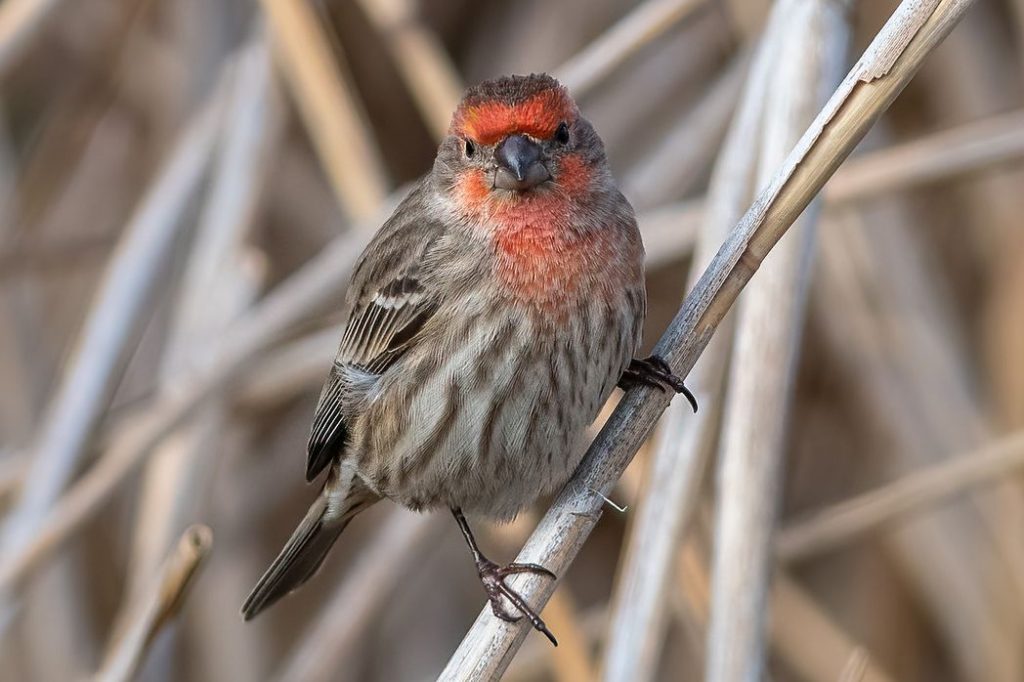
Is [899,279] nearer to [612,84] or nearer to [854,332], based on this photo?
[854,332]

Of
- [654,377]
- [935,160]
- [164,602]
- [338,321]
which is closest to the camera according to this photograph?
[164,602]

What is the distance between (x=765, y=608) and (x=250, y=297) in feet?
5.62

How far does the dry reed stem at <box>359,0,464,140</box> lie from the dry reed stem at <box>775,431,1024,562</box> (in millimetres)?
1478

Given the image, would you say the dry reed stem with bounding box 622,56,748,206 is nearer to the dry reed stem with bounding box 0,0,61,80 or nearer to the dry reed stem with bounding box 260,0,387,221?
the dry reed stem with bounding box 260,0,387,221

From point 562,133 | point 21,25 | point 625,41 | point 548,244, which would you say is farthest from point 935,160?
point 21,25

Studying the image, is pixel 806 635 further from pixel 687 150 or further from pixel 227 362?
pixel 227 362

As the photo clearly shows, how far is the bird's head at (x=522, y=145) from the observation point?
2719 mm

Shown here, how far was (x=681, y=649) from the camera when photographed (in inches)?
164

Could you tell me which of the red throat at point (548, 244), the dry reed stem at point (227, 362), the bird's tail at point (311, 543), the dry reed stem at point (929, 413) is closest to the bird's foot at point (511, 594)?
the red throat at point (548, 244)

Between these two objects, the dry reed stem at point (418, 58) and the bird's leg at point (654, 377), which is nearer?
the bird's leg at point (654, 377)

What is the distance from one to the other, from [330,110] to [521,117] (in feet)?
3.03

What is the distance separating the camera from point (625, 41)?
3283 mm

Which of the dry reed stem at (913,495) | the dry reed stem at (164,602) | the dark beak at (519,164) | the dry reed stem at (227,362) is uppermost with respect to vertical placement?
the dry reed stem at (913,495)

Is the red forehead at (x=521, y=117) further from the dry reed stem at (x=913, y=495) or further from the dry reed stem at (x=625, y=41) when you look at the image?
the dry reed stem at (x=913, y=495)
